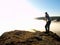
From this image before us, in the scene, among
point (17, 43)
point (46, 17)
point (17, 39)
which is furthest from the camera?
point (46, 17)

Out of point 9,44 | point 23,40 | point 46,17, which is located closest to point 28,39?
point 23,40

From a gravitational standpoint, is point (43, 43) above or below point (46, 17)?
below

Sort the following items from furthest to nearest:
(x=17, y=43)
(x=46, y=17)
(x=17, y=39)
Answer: (x=46, y=17) < (x=17, y=39) < (x=17, y=43)

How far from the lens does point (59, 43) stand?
739 inches

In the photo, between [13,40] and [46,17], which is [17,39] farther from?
[46,17]

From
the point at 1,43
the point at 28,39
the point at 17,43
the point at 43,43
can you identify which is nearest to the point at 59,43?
the point at 43,43

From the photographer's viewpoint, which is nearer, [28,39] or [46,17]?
[28,39]

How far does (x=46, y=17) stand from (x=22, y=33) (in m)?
3.44

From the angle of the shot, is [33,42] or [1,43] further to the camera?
[1,43]

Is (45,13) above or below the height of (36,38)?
above

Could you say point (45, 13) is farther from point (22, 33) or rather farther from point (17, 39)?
point (17, 39)

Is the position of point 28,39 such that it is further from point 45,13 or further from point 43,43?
point 45,13

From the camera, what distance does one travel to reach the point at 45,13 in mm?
21906

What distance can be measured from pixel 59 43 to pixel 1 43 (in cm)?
607
